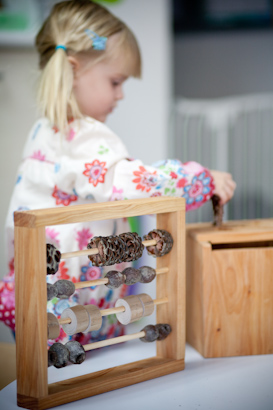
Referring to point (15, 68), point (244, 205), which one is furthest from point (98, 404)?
point (244, 205)

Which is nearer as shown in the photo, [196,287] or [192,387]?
[192,387]

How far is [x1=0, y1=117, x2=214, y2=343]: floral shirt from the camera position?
868 millimetres

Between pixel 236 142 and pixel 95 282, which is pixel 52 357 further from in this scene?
pixel 236 142

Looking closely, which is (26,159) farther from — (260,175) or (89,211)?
(260,175)

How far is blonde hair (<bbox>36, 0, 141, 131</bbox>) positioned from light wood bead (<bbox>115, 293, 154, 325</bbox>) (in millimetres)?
344

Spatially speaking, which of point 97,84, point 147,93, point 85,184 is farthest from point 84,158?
point 147,93

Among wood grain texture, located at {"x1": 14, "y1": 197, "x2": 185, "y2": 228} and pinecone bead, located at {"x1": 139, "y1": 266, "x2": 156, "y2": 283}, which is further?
pinecone bead, located at {"x1": 139, "y1": 266, "x2": 156, "y2": 283}

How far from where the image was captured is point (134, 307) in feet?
2.49

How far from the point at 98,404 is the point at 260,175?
6.73ft

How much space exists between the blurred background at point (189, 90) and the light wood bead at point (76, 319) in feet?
1.79

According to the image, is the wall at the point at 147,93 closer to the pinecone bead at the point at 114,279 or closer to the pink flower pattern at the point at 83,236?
the pink flower pattern at the point at 83,236

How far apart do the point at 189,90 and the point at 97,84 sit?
2.53 meters

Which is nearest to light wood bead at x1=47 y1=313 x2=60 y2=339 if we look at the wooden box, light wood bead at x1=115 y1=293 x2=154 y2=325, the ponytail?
light wood bead at x1=115 y1=293 x2=154 y2=325

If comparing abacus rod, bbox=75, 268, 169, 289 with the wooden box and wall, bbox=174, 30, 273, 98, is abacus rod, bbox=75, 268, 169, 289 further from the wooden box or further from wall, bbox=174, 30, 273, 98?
wall, bbox=174, 30, 273, 98
